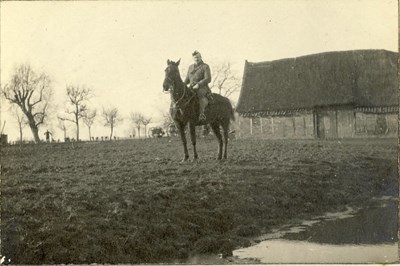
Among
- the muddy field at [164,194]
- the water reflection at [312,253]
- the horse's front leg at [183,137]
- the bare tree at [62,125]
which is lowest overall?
the water reflection at [312,253]

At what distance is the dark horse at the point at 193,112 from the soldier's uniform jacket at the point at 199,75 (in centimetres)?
10

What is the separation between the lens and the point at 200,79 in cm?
440

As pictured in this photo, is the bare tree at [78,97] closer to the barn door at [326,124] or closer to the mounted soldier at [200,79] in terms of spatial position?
the mounted soldier at [200,79]

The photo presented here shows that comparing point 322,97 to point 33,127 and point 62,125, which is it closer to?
point 62,125

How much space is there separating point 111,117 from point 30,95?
78cm

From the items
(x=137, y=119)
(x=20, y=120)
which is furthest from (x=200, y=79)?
(x=20, y=120)

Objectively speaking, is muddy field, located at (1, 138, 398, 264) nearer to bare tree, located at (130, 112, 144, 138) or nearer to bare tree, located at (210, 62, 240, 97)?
bare tree, located at (130, 112, 144, 138)

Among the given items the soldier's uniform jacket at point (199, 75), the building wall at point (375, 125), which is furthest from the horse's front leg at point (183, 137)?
the building wall at point (375, 125)

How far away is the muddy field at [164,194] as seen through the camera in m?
3.31

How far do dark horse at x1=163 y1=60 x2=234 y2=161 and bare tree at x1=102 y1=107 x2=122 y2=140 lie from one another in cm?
58

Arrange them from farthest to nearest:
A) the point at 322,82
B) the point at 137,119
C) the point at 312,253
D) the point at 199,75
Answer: the point at 322,82, the point at 137,119, the point at 199,75, the point at 312,253

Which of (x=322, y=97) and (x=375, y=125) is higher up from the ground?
(x=322, y=97)

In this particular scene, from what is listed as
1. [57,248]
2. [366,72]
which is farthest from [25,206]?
[366,72]

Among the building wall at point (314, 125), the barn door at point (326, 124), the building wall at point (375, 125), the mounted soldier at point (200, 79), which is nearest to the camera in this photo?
the building wall at point (375, 125)
